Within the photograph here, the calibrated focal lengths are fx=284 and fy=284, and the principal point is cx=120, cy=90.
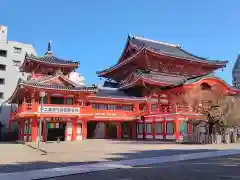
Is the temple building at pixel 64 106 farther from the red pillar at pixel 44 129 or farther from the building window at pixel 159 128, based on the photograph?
the building window at pixel 159 128

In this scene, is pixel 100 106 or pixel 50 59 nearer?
pixel 100 106

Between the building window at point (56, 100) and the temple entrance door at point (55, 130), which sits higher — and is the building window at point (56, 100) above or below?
above

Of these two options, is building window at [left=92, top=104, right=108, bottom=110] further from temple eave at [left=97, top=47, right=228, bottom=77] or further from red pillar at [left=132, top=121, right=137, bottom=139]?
temple eave at [left=97, top=47, right=228, bottom=77]

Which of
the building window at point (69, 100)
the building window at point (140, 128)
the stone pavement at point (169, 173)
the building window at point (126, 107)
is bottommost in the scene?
the stone pavement at point (169, 173)

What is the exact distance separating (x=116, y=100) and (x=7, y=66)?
84.7 feet

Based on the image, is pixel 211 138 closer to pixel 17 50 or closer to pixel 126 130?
pixel 126 130

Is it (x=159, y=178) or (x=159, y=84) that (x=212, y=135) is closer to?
(x=159, y=84)

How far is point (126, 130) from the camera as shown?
134 feet

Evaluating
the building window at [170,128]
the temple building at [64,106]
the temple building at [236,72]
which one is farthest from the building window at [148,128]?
the temple building at [236,72]

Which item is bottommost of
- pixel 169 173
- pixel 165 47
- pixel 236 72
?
pixel 169 173

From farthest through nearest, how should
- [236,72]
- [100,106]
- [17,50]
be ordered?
[236,72] < [17,50] < [100,106]

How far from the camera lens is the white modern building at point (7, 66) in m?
49.5

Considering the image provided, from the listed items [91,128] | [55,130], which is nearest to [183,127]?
[91,128]

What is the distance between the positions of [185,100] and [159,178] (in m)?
29.1
